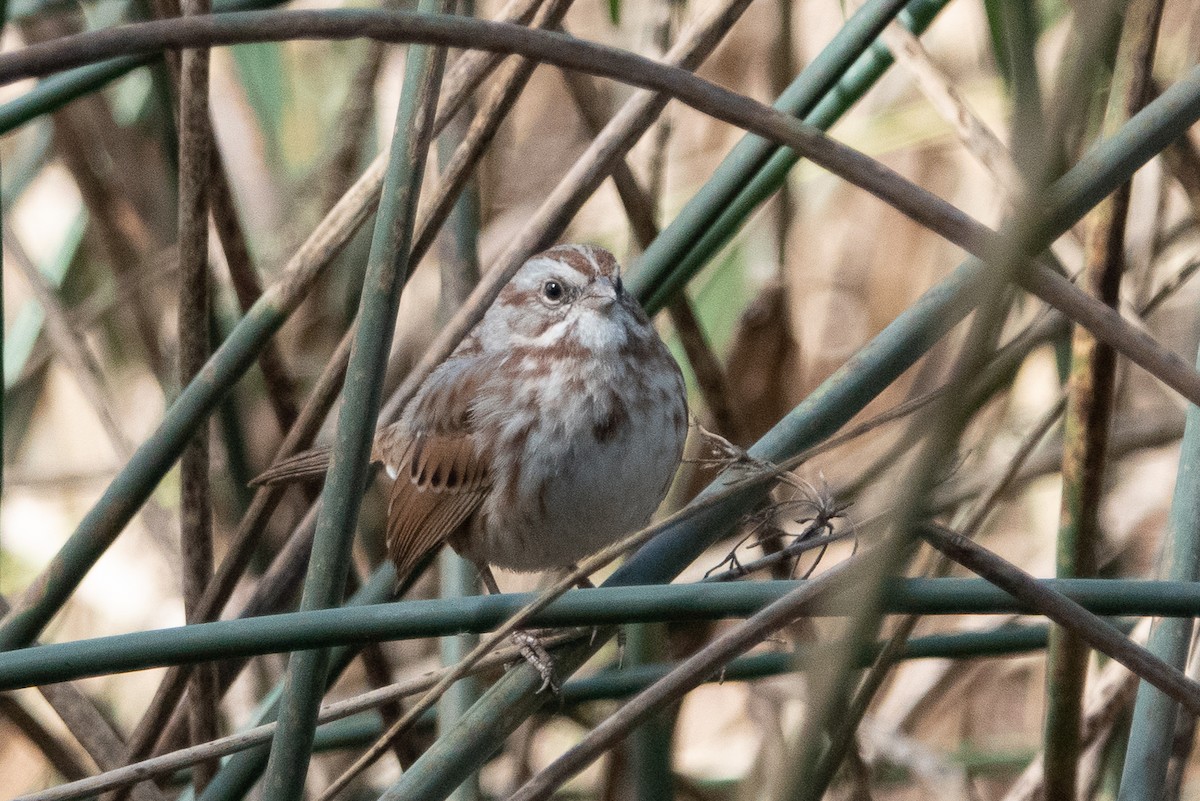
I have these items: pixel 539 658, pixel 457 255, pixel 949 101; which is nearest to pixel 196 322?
pixel 457 255

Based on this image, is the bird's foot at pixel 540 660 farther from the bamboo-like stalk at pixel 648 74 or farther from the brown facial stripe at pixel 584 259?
the brown facial stripe at pixel 584 259

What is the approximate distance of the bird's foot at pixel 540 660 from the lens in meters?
1.55

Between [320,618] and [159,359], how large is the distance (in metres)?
2.40

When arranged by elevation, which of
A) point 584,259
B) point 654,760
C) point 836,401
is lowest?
point 654,760

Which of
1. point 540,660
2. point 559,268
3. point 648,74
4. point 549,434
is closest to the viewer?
point 648,74

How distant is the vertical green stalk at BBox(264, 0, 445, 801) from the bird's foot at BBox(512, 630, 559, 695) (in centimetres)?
30

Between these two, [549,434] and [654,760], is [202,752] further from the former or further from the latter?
[549,434]

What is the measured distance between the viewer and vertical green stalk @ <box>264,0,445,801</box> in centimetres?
127

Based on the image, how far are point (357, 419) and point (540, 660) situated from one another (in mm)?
473

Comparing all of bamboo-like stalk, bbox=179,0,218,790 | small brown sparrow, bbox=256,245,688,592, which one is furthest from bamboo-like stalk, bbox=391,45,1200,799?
bamboo-like stalk, bbox=179,0,218,790

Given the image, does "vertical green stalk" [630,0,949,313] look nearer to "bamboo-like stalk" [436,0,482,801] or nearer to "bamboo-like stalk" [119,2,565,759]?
"bamboo-like stalk" [119,2,565,759]

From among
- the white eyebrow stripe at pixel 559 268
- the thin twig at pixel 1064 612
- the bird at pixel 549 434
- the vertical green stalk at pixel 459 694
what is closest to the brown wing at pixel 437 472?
the bird at pixel 549 434

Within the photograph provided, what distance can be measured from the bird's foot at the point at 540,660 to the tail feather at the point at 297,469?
1.92ft

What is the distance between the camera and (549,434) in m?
2.35
